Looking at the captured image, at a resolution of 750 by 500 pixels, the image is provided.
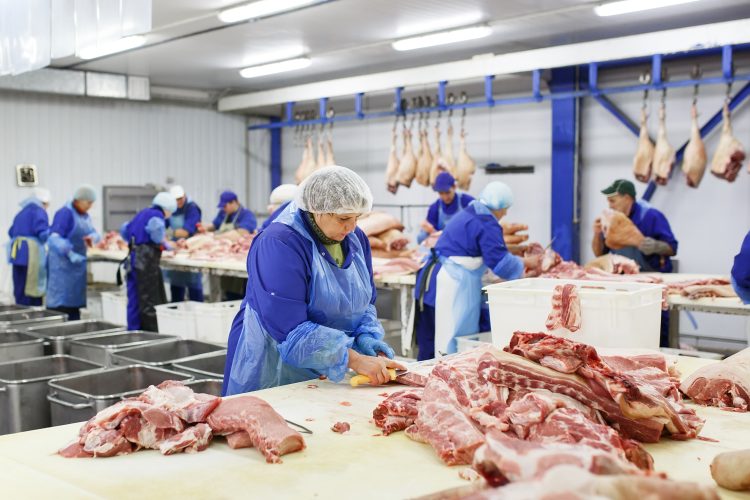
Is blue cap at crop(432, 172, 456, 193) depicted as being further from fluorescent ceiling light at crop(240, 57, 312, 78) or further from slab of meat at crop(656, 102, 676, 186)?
fluorescent ceiling light at crop(240, 57, 312, 78)

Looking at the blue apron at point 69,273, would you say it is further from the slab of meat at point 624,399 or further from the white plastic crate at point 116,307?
the slab of meat at point 624,399

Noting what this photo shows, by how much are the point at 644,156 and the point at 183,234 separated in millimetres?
6296

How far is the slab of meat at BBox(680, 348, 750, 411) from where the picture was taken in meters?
3.08

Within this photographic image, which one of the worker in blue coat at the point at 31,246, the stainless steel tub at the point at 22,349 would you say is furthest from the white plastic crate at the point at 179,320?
the worker in blue coat at the point at 31,246

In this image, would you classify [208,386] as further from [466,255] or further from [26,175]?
[26,175]

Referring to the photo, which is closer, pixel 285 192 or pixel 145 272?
pixel 285 192

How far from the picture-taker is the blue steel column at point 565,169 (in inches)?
423

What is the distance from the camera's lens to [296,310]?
11.2ft

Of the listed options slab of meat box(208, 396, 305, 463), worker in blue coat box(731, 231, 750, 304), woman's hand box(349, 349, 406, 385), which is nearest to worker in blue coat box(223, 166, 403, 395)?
woman's hand box(349, 349, 406, 385)

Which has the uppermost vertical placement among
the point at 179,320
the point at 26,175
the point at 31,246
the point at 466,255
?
the point at 26,175

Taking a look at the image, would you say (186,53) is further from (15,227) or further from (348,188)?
(348,188)

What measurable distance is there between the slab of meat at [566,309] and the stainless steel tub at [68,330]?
3.93 metres

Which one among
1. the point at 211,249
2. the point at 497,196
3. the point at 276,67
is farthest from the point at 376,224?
the point at 276,67

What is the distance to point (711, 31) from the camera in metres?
8.20
